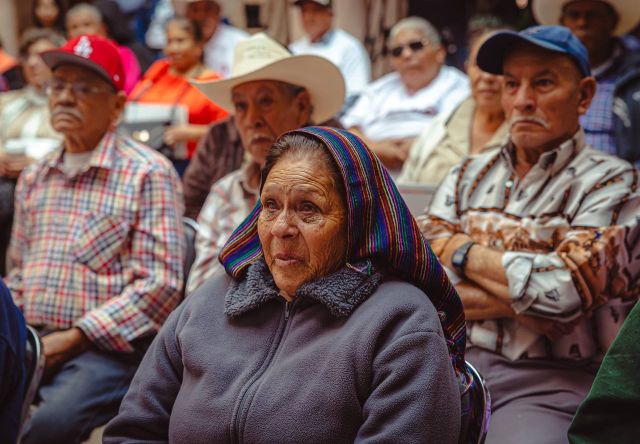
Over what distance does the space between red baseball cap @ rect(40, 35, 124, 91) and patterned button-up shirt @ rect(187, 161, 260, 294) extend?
0.68 m

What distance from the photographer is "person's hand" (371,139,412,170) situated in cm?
453

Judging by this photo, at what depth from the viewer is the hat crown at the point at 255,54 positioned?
3.24 meters

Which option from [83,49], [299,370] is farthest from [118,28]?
[299,370]

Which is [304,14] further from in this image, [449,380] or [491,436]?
[449,380]

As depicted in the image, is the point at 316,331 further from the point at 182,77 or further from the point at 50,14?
the point at 50,14

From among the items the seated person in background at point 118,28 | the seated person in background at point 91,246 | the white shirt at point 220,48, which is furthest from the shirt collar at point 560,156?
the seated person in background at point 118,28

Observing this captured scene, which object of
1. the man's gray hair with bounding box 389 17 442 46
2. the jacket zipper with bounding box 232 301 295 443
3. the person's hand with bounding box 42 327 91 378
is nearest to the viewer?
the jacket zipper with bounding box 232 301 295 443

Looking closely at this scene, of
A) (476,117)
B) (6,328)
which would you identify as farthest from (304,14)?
(6,328)

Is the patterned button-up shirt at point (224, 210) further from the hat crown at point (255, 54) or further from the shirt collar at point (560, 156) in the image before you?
the shirt collar at point (560, 156)

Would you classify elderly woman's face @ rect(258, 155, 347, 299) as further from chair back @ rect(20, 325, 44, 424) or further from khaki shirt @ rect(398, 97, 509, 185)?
khaki shirt @ rect(398, 97, 509, 185)

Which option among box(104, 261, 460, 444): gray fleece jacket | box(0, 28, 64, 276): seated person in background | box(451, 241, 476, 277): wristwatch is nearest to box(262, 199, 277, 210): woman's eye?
box(104, 261, 460, 444): gray fleece jacket

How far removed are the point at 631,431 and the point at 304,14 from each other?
15.7 ft

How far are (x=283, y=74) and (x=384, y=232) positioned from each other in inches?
59.2

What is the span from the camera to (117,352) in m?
2.99
